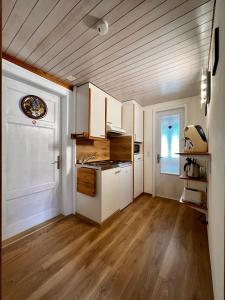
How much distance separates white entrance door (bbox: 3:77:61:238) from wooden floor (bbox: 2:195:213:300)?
30cm

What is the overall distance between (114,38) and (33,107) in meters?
1.46

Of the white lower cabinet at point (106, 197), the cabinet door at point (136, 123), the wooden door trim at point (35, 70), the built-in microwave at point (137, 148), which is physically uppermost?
the wooden door trim at point (35, 70)

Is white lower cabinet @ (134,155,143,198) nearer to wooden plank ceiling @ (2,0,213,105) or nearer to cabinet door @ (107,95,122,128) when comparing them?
cabinet door @ (107,95,122,128)

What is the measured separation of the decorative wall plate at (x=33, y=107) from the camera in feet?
6.83

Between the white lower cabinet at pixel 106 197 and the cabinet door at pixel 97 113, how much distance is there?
0.68 metres

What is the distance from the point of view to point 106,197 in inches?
91.6

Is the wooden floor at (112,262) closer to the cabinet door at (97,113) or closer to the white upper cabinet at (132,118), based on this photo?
the cabinet door at (97,113)

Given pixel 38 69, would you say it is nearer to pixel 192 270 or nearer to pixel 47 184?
pixel 47 184

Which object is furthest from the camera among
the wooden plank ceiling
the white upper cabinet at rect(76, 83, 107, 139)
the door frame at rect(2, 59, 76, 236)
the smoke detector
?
the door frame at rect(2, 59, 76, 236)

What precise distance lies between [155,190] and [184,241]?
1657 mm

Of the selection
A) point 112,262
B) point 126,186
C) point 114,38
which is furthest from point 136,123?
point 112,262

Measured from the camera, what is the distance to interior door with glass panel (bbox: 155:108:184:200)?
3.28 metres

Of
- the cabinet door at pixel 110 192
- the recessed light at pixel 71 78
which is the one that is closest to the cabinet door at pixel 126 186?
the cabinet door at pixel 110 192

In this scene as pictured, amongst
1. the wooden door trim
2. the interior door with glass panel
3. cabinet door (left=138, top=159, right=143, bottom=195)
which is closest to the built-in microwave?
cabinet door (left=138, top=159, right=143, bottom=195)
